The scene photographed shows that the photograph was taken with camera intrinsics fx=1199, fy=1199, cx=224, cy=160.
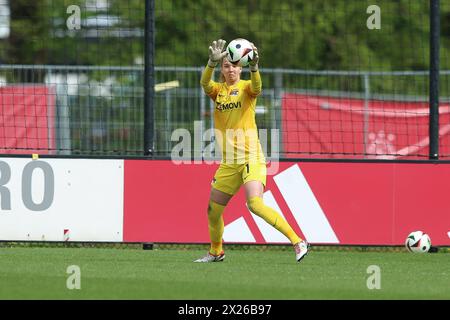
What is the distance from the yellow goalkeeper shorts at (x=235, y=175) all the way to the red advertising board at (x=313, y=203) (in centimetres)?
195

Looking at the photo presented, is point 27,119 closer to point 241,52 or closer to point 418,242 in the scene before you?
point 241,52

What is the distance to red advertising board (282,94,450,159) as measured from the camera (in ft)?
62.1

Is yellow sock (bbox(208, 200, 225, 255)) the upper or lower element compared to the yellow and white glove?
lower

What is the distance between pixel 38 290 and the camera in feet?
33.8

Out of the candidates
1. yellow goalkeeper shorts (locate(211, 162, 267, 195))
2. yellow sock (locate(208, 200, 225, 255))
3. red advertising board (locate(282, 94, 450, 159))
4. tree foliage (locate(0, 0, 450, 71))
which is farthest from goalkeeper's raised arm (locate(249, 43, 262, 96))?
tree foliage (locate(0, 0, 450, 71))

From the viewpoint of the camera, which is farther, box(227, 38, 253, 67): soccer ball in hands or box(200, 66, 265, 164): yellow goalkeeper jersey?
box(200, 66, 265, 164): yellow goalkeeper jersey

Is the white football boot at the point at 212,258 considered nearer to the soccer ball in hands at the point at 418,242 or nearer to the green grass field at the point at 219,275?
the green grass field at the point at 219,275

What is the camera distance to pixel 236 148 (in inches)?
515

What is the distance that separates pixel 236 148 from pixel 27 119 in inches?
233

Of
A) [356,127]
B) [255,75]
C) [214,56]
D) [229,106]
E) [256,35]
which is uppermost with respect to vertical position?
[256,35]

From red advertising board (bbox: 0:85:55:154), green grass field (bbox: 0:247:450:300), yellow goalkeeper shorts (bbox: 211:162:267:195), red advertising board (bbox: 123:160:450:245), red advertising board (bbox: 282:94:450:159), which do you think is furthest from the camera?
red advertising board (bbox: 282:94:450:159)

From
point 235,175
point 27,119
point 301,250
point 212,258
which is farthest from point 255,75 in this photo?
point 27,119

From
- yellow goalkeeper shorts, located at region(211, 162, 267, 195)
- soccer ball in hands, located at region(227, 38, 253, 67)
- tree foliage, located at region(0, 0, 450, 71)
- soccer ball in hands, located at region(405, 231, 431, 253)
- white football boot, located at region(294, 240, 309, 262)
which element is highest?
tree foliage, located at region(0, 0, 450, 71)

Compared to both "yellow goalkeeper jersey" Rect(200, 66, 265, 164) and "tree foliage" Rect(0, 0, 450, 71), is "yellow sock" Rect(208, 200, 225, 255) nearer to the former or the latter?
"yellow goalkeeper jersey" Rect(200, 66, 265, 164)
